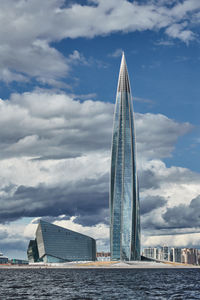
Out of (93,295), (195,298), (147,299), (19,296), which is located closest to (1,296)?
(19,296)

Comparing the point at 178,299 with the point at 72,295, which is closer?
the point at 178,299

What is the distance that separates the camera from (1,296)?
84000 millimetres

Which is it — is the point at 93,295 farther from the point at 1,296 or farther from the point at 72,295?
the point at 1,296

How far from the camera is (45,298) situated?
8112cm

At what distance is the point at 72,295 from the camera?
8625 cm

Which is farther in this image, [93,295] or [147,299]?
[93,295]

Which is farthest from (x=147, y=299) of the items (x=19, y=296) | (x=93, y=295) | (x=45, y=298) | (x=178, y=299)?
(x=19, y=296)

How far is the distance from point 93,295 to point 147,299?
10693mm

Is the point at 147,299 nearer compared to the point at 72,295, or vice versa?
the point at 147,299

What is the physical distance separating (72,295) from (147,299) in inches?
541

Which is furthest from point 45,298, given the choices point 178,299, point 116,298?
point 178,299

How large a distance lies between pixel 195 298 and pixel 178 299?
15.1 feet

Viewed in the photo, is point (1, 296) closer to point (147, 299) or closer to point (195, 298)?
point (147, 299)

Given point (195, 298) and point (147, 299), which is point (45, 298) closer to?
point (147, 299)
